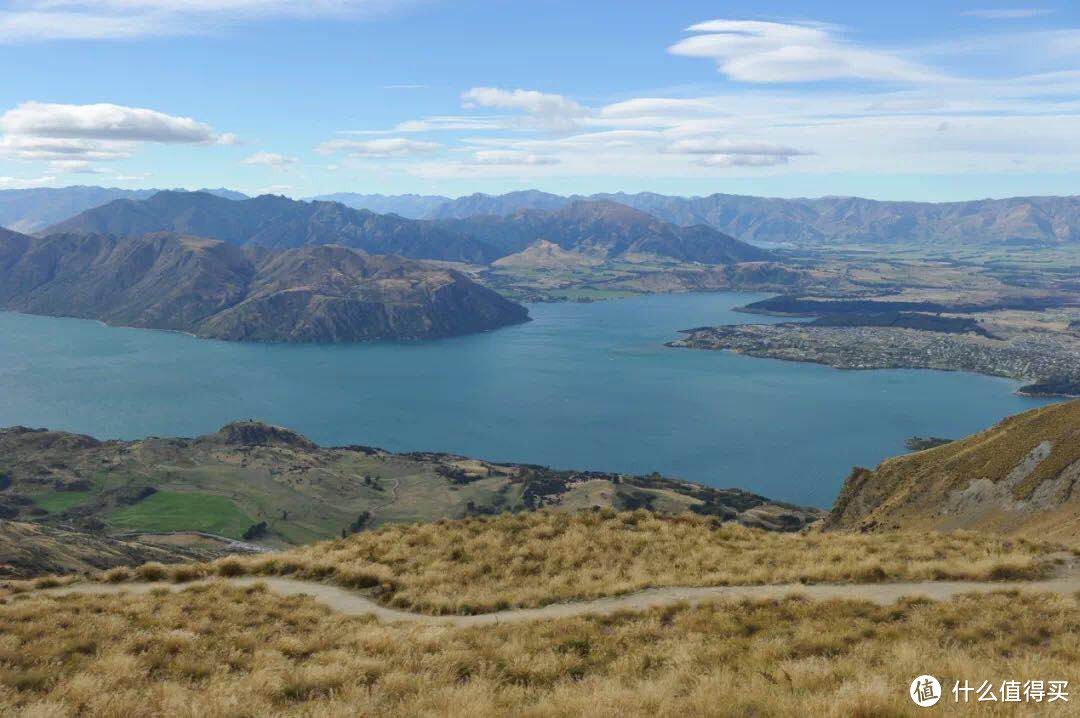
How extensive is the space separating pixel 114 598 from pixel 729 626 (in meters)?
19.0

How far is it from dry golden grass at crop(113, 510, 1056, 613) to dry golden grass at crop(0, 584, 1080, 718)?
3.02 metres

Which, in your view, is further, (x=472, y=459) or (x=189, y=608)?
(x=472, y=459)

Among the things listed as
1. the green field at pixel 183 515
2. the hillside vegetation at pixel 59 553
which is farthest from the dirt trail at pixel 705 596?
the green field at pixel 183 515

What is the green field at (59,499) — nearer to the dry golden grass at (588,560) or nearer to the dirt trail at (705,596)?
the dry golden grass at (588,560)

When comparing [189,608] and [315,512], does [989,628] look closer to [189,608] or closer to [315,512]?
[189,608]

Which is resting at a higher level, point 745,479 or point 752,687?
point 752,687

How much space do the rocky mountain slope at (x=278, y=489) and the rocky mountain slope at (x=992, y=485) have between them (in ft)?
175

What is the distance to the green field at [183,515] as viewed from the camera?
124812 mm

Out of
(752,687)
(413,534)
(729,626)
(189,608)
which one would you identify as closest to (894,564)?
(729,626)

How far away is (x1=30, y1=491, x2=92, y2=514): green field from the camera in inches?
5330

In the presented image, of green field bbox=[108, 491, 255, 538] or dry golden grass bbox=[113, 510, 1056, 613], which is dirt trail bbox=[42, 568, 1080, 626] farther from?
green field bbox=[108, 491, 255, 538]

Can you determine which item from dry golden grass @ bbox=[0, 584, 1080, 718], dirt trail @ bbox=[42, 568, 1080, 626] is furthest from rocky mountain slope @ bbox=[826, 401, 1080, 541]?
dry golden grass @ bbox=[0, 584, 1080, 718]

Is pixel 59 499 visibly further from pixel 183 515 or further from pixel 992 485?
pixel 992 485

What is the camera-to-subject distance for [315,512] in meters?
140
